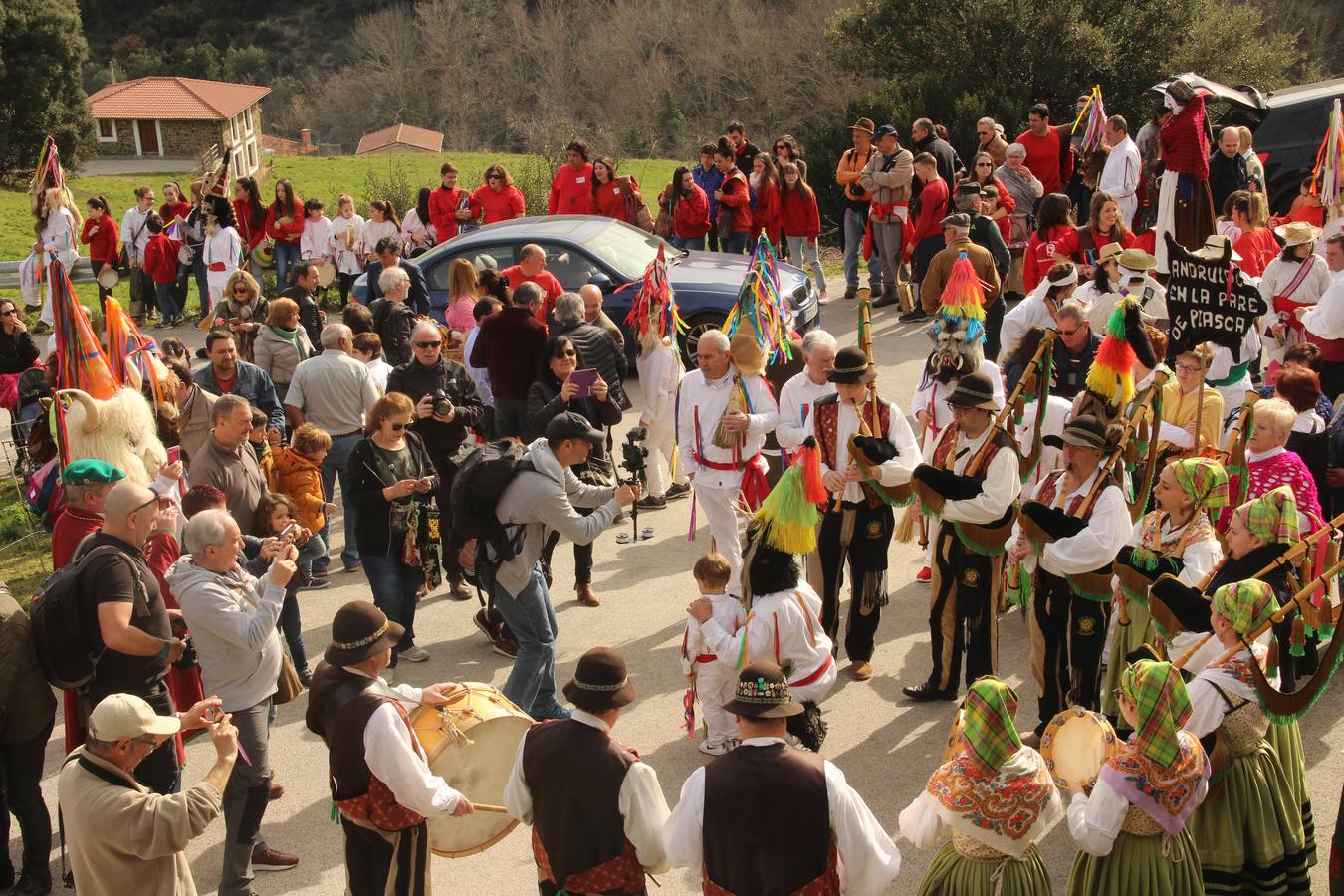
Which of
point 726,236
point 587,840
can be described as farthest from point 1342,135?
point 587,840

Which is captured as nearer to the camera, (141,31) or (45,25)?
(45,25)

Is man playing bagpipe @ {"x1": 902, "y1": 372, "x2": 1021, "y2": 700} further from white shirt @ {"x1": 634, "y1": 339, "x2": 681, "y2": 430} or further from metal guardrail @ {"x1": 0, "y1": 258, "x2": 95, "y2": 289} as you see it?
metal guardrail @ {"x1": 0, "y1": 258, "x2": 95, "y2": 289}

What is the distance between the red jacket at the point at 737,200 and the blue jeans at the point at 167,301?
22.9 feet

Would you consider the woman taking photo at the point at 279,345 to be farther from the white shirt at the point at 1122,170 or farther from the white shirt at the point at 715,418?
Result: the white shirt at the point at 1122,170

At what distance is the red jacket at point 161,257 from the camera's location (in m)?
16.1

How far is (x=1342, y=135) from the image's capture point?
10977 millimetres

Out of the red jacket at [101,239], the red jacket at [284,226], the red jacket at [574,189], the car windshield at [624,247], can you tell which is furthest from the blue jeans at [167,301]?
the car windshield at [624,247]

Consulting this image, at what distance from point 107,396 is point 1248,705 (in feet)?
20.7

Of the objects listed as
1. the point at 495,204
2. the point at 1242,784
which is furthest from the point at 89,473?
the point at 495,204

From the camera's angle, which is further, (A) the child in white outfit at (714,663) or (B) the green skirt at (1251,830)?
(A) the child in white outfit at (714,663)

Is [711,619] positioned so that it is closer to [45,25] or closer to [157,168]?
[45,25]

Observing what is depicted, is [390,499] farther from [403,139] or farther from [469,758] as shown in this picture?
[403,139]

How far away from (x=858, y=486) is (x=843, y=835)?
3255 mm

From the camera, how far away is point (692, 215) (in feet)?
49.7
